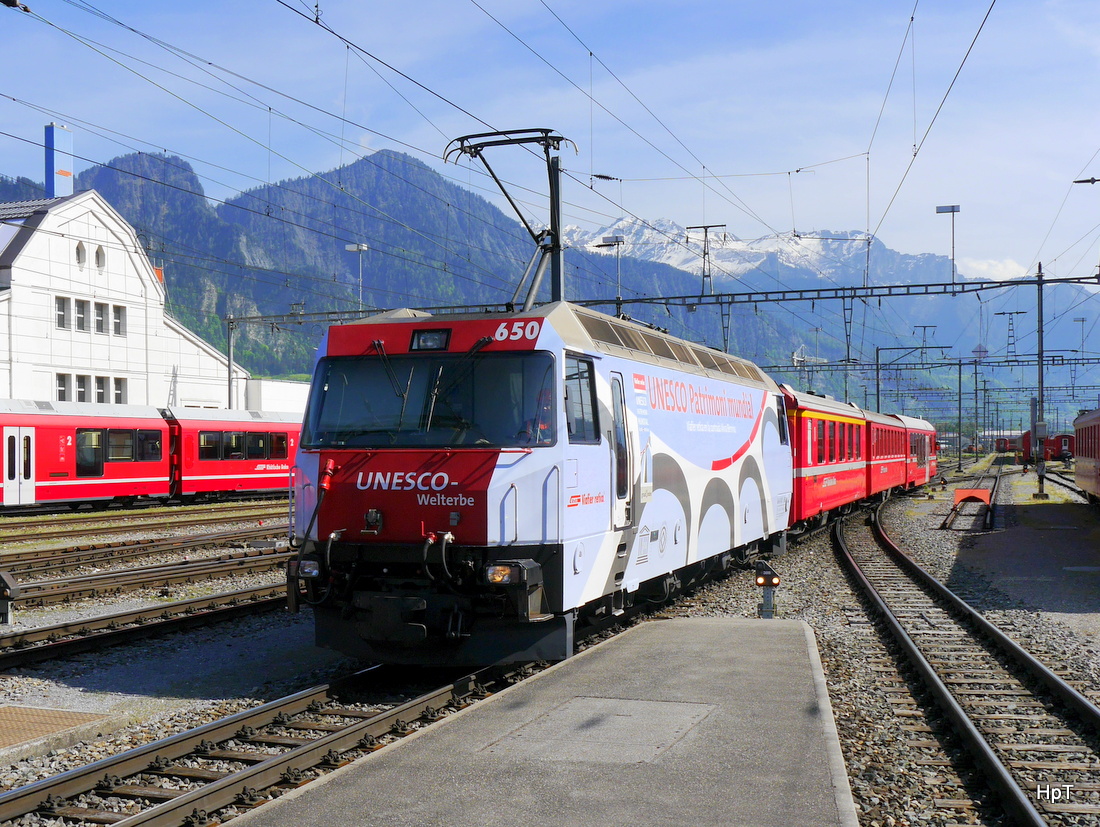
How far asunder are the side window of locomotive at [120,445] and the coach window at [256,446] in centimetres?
533

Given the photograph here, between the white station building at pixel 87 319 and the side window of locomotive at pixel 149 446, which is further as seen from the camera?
the white station building at pixel 87 319

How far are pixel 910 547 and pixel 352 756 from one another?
1893 cm

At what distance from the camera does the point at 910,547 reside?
23.5 metres

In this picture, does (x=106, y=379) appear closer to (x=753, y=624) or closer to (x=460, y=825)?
(x=753, y=624)

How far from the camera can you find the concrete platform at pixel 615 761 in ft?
18.5

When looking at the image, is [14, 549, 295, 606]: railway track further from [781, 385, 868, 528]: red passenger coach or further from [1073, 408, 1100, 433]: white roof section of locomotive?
[1073, 408, 1100, 433]: white roof section of locomotive

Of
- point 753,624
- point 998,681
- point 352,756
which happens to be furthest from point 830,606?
point 352,756

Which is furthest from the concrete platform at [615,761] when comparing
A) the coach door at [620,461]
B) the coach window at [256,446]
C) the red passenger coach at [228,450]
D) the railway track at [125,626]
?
the coach window at [256,446]

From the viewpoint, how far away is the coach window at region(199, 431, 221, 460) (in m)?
33.8

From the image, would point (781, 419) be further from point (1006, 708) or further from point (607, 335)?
point (1006, 708)

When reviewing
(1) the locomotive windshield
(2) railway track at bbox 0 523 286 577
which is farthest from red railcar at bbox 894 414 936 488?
(1) the locomotive windshield

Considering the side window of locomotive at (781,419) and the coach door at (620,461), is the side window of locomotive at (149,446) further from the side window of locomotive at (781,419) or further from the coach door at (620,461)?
the coach door at (620,461)

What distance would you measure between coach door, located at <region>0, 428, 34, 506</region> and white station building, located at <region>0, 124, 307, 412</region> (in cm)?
1118

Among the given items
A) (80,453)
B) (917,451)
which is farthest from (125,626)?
(917,451)
